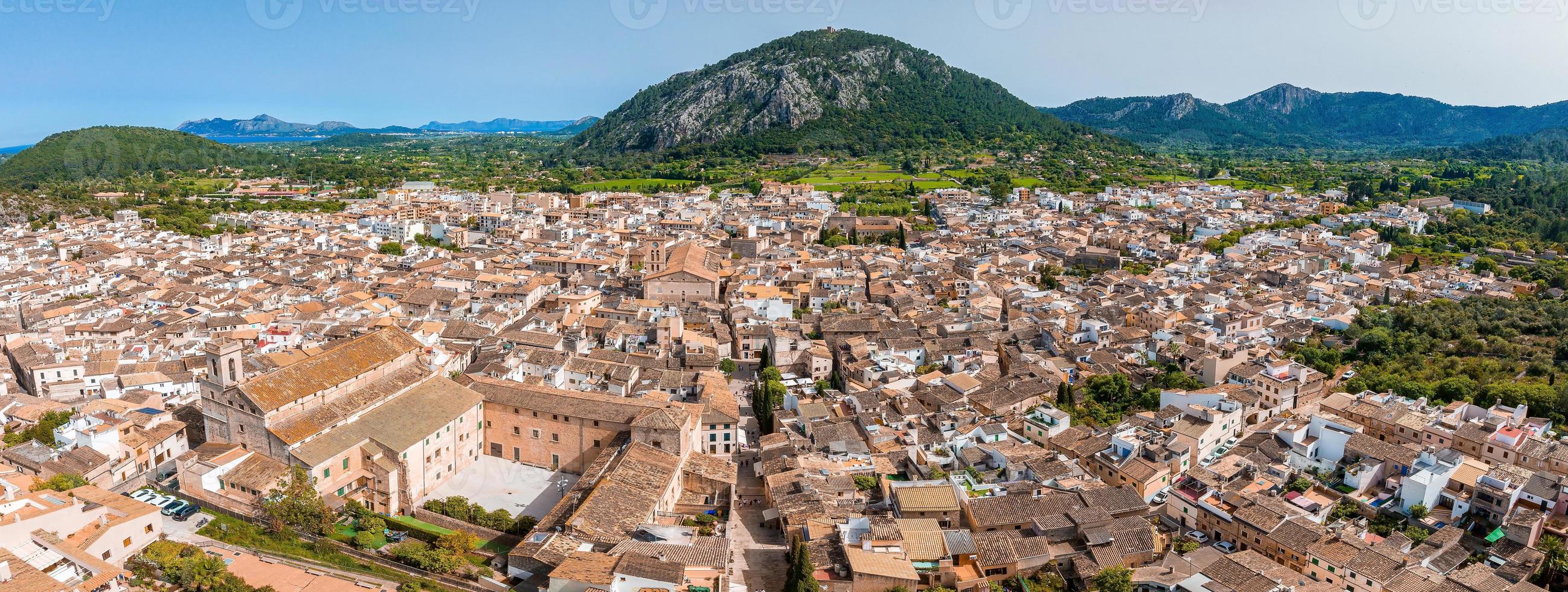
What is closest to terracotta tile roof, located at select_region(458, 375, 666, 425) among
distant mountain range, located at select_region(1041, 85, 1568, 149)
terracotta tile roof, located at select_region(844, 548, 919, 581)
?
terracotta tile roof, located at select_region(844, 548, 919, 581)

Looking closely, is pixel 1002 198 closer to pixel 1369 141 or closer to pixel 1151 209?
pixel 1151 209

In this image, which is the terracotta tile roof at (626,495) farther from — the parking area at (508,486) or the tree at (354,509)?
the tree at (354,509)

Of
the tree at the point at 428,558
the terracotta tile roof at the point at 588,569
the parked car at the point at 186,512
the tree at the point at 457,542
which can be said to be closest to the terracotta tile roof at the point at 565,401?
the tree at the point at 457,542

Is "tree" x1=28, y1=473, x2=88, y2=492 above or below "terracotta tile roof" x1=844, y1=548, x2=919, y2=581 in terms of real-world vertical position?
above

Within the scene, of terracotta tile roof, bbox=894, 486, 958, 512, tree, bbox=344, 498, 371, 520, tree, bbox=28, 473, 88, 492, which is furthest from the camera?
tree, bbox=344, 498, 371, 520

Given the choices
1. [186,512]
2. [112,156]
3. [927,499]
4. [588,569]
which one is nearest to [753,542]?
[927,499]

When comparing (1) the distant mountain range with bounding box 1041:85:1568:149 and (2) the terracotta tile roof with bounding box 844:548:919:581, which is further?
(1) the distant mountain range with bounding box 1041:85:1568:149

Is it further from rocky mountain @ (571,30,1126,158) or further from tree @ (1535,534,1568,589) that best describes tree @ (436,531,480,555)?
rocky mountain @ (571,30,1126,158)

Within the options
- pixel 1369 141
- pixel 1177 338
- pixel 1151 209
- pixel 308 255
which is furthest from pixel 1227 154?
pixel 308 255
